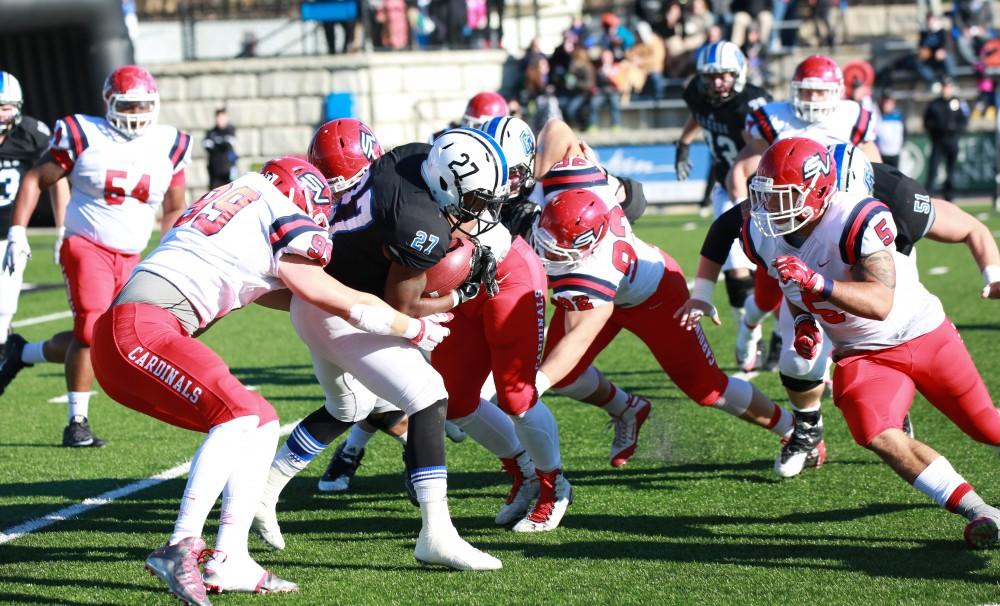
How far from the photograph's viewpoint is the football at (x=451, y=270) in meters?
4.46

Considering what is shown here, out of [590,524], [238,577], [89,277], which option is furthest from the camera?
[89,277]

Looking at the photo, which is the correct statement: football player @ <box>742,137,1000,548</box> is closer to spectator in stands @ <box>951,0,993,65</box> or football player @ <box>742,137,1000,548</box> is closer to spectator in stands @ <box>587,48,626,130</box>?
spectator in stands @ <box>587,48,626,130</box>

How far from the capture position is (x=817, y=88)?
283 inches

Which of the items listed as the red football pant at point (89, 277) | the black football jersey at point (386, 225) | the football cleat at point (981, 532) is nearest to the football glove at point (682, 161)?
the red football pant at point (89, 277)

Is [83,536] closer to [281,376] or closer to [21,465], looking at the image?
[21,465]

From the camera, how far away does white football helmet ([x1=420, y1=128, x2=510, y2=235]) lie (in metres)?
4.22

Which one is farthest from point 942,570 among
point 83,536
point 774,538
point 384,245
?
point 83,536

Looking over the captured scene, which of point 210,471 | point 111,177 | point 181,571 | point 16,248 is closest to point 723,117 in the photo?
point 111,177

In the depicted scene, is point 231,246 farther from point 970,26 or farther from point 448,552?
point 970,26

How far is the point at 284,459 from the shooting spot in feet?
15.8

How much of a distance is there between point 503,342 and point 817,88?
3.18 metres

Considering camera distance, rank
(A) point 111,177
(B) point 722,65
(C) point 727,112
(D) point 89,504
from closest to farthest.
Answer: (D) point 89,504, (A) point 111,177, (B) point 722,65, (C) point 727,112

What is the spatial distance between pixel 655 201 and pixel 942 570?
15.3 metres

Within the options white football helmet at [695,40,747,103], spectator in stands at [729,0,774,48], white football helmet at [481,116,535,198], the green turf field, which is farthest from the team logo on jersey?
spectator in stands at [729,0,774,48]
